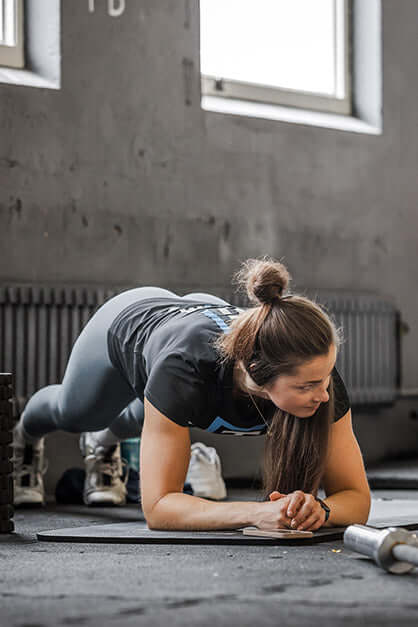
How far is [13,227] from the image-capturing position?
362 centimetres

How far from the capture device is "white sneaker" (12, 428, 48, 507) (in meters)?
3.14

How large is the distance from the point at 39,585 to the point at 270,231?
277 cm

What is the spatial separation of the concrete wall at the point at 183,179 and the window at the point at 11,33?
0.22m

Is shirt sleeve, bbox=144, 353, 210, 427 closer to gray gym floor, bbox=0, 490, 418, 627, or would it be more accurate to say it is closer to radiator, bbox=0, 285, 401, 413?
gray gym floor, bbox=0, 490, 418, 627

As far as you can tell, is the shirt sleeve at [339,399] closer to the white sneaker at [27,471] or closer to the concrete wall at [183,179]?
the white sneaker at [27,471]

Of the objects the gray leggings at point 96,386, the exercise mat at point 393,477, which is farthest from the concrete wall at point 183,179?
the gray leggings at point 96,386

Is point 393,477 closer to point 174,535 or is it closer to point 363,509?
point 363,509

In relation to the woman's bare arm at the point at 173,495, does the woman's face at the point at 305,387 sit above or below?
above

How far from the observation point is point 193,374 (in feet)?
6.85

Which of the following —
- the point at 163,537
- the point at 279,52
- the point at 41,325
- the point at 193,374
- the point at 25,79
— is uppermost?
the point at 279,52

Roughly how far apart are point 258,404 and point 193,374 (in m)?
0.17

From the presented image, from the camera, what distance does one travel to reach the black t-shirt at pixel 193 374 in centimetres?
208

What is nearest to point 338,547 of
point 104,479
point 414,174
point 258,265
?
point 258,265

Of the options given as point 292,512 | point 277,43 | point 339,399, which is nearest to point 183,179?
point 277,43
